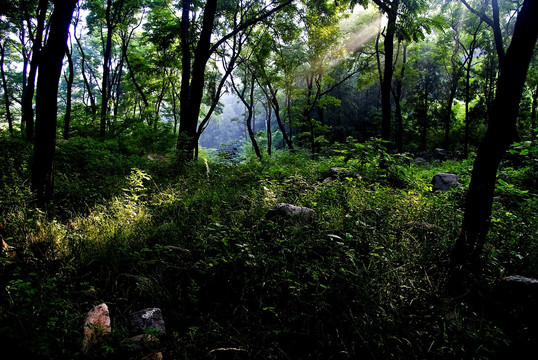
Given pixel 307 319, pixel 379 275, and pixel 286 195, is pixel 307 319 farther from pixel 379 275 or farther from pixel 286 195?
pixel 286 195

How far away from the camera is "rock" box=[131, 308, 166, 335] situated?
201 cm

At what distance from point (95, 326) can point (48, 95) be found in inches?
164

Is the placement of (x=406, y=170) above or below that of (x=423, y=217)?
above

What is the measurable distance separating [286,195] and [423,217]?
235 centimetres

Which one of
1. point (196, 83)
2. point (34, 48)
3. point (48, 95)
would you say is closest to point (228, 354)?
point (48, 95)

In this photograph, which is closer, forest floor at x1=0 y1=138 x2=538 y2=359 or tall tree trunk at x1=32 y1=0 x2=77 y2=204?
forest floor at x1=0 y1=138 x2=538 y2=359

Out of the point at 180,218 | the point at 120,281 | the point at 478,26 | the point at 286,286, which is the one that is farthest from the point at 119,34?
the point at 478,26

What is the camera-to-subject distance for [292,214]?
3486 millimetres

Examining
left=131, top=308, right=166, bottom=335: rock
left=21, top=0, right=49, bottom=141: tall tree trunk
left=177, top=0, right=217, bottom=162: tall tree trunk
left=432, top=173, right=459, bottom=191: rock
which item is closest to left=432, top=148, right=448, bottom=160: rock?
left=432, top=173, right=459, bottom=191: rock

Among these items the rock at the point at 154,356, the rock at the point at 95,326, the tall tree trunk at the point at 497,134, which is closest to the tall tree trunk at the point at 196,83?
the rock at the point at 95,326

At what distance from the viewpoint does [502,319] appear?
2.09 m

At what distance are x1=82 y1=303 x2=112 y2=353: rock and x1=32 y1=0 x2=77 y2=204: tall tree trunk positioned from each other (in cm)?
314

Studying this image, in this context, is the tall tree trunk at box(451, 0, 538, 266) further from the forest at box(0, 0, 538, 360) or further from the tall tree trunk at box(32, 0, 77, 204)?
the tall tree trunk at box(32, 0, 77, 204)

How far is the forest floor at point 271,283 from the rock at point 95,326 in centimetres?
5
